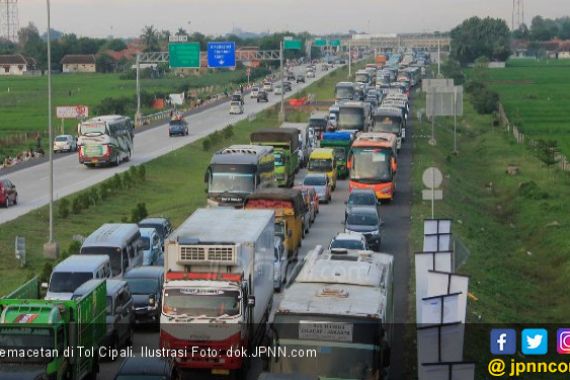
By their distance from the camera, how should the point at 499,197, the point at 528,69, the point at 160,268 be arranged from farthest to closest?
the point at 528,69 < the point at 499,197 < the point at 160,268

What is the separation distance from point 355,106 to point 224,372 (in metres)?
49.4

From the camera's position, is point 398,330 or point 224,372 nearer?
point 224,372

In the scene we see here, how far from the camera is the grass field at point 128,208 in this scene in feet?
114

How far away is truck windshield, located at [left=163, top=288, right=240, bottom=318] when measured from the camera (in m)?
20.8

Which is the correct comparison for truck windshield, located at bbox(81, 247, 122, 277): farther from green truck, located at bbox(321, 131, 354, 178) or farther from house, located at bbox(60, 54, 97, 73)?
house, located at bbox(60, 54, 97, 73)

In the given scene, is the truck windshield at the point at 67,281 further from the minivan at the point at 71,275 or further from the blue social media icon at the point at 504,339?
the blue social media icon at the point at 504,339

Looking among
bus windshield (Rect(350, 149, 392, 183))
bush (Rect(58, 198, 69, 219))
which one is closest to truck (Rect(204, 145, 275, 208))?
bush (Rect(58, 198, 69, 219))

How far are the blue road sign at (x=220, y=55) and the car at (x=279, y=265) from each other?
48.1 m

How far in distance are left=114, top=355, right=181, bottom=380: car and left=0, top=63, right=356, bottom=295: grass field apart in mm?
11827

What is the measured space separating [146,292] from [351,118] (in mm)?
43594

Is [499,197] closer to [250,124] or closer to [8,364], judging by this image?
[250,124]

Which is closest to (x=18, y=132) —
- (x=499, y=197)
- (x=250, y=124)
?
(x=250, y=124)

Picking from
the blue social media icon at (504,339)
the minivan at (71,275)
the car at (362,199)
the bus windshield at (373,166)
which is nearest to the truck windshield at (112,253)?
the minivan at (71,275)

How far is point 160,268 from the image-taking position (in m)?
27.4
